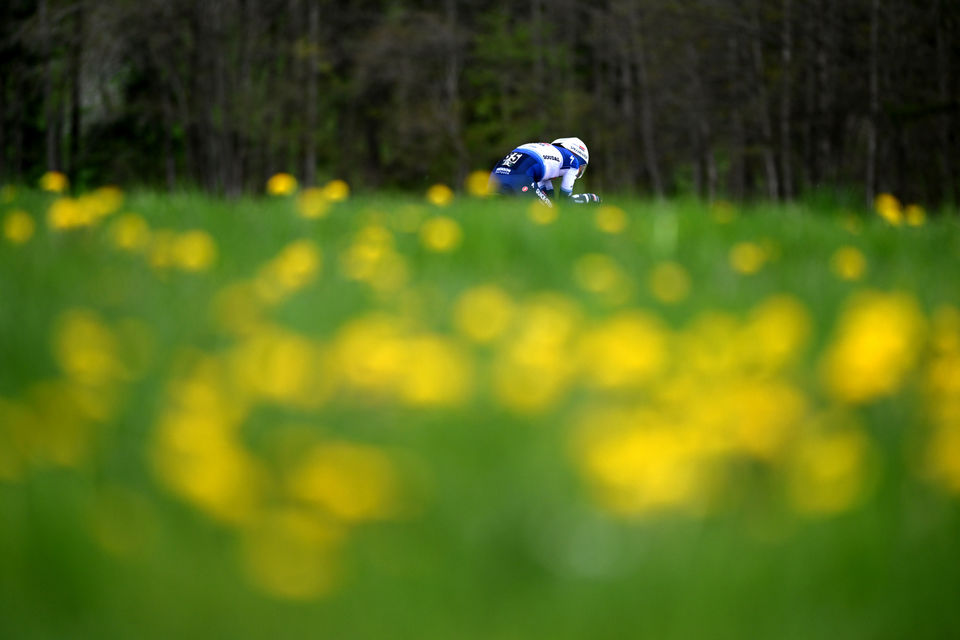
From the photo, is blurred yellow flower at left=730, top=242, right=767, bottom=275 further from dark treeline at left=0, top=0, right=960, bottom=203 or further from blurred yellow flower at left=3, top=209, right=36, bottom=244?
dark treeline at left=0, top=0, right=960, bottom=203

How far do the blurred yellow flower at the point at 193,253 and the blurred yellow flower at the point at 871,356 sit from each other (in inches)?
71.9

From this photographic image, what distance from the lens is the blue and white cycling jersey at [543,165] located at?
24.3 feet

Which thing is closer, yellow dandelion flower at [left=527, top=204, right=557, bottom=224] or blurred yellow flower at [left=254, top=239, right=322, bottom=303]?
blurred yellow flower at [left=254, top=239, right=322, bottom=303]

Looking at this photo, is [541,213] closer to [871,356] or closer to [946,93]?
[871,356]

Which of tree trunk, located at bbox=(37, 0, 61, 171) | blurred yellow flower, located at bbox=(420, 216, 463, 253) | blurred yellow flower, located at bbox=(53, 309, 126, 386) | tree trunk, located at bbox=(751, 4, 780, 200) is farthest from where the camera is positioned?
tree trunk, located at bbox=(751, 4, 780, 200)

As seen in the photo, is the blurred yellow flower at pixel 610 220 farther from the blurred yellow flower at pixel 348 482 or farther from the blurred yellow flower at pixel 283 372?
the blurred yellow flower at pixel 348 482

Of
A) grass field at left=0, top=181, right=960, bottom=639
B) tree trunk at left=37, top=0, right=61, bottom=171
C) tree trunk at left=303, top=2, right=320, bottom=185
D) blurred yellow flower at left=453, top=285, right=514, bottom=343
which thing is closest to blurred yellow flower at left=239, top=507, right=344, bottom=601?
grass field at left=0, top=181, right=960, bottom=639

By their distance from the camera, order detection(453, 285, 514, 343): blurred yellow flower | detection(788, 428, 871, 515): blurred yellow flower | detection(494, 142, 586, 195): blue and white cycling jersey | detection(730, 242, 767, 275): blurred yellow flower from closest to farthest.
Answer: detection(788, 428, 871, 515): blurred yellow flower
detection(453, 285, 514, 343): blurred yellow flower
detection(730, 242, 767, 275): blurred yellow flower
detection(494, 142, 586, 195): blue and white cycling jersey

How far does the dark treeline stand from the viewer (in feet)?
79.5

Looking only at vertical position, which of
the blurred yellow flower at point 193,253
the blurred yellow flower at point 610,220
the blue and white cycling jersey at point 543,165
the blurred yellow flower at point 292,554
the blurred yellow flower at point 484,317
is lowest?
the blurred yellow flower at point 292,554

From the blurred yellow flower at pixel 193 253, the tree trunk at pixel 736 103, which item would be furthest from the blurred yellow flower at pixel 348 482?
the tree trunk at pixel 736 103

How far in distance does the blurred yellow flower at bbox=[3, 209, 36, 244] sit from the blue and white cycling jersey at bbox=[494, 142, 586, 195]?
3816 mm

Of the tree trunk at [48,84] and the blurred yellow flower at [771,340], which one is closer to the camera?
the blurred yellow flower at [771,340]

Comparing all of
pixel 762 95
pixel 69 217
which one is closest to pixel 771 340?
pixel 69 217
